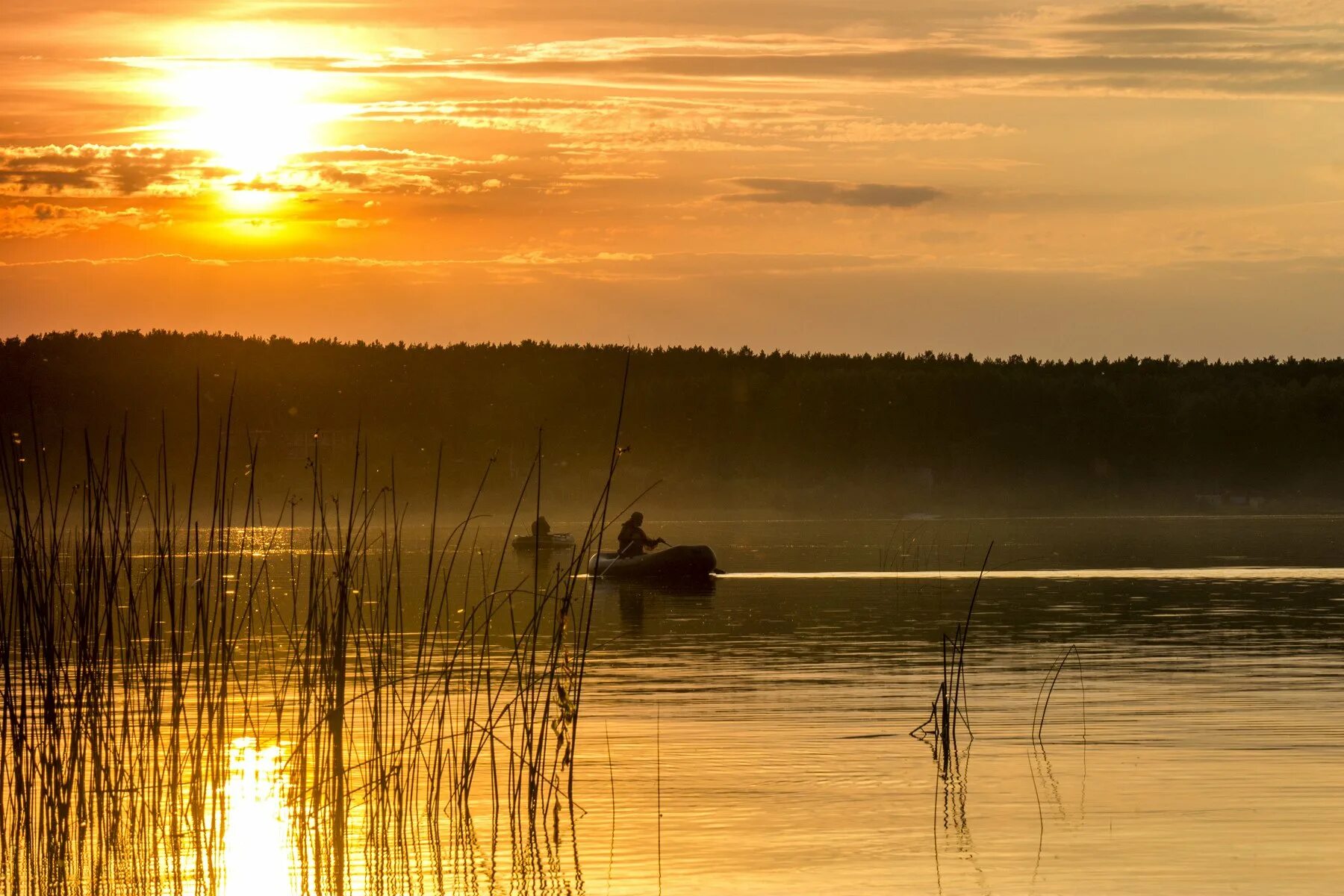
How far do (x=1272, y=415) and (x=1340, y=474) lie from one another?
516cm

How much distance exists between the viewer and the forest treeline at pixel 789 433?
361ft

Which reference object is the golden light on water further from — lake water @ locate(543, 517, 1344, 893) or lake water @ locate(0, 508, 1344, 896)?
lake water @ locate(543, 517, 1344, 893)

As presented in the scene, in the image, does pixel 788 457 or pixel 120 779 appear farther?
pixel 788 457

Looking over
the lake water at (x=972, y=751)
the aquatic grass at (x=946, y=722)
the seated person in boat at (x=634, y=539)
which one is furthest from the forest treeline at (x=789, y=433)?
the aquatic grass at (x=946, y=722)

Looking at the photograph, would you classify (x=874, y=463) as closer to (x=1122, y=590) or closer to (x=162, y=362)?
(x=162, y=362)

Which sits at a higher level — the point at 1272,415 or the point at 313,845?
the point at 1272,415

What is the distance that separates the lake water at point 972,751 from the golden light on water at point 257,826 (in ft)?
6.01

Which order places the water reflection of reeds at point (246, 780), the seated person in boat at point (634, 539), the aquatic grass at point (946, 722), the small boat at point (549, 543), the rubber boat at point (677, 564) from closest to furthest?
the water reflection of reeds at point (246, 780) < the aquatic grass at point (946, 722) < the seated person in boat at point (634, 539) < the rubber boat at point (677, 564) < the small boat at point (549, 543)

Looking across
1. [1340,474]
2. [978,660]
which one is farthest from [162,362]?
[978,660]

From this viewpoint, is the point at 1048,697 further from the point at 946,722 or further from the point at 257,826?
the point at 257,826

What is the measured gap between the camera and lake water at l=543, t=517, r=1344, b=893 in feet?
36.8

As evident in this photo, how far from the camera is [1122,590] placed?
3669cm

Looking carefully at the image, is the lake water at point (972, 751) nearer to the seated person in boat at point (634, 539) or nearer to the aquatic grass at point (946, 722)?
the aquatic grass at point (946, 722)

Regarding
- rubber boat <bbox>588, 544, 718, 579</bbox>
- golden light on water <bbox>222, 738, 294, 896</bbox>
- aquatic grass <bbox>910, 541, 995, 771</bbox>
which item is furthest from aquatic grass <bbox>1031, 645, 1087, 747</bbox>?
rubber boat <bbox>588, 544, 718, 579</bbox>
